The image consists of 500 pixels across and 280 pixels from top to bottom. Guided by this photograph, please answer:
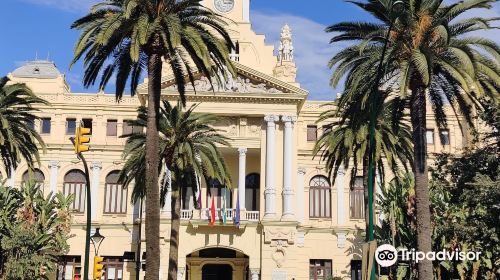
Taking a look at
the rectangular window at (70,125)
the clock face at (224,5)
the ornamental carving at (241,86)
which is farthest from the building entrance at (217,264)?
the clock face at (224,5)

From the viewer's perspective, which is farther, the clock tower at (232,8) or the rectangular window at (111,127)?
the clock tower at (232,8)

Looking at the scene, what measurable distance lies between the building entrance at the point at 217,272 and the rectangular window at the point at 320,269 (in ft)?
19.6

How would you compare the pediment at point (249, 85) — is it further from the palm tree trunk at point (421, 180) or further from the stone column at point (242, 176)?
the palm tree trunk at point (421, 180)

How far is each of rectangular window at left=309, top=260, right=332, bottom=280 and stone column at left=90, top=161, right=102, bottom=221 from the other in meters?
15.9

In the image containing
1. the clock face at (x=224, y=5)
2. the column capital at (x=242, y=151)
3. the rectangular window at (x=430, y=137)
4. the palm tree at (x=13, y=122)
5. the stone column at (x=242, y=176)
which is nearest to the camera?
the palm tree at (x=13, y=122)

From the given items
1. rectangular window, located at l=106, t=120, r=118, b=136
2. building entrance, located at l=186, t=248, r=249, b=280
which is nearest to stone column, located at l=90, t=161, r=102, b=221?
rectangular window, located at l=106, t=120, r=118, b=136

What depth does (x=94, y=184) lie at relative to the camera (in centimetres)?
5028

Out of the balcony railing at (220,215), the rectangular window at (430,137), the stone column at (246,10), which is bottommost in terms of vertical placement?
the balcony railing at (220,215)

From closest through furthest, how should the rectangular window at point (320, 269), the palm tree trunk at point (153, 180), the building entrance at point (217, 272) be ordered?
the palm tree trunk at point (153, 180) → the rectangular window at point (320, 269) → the building entrance at point (217, 272)

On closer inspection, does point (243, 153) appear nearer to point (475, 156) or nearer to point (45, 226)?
point (45, 226)

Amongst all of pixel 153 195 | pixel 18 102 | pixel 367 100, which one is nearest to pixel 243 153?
pixel 18 102

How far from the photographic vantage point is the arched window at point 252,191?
49.4 metres

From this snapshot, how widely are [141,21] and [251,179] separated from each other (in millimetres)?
28909

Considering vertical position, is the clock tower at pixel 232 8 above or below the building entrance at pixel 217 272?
above
